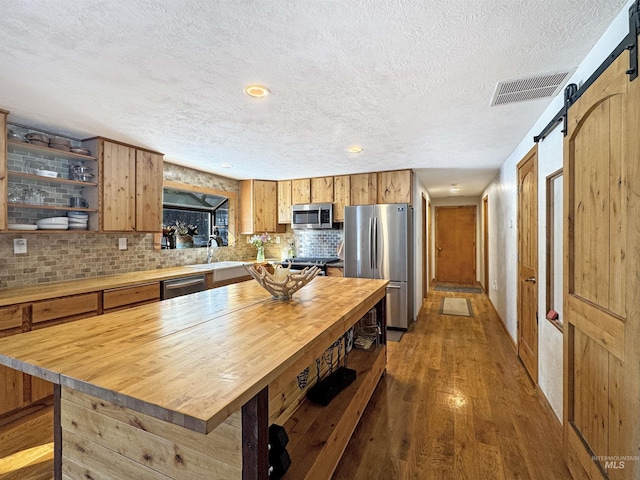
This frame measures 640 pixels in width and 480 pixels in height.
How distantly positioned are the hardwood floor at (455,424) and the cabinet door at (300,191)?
9.14ft

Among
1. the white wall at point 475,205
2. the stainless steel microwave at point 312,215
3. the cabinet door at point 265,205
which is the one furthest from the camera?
the white wall at point 475,205

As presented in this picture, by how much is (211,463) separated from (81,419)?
0.61 m

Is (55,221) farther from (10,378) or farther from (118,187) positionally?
(10,378)

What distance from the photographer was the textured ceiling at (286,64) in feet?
4.33

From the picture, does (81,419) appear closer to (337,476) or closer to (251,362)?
(251,362)

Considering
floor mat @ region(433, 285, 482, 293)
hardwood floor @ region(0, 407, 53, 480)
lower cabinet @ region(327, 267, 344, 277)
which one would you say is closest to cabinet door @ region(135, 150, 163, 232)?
hardwood floor @ region(0, 407, 53, 480)

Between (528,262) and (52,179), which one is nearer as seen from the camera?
(52,179)

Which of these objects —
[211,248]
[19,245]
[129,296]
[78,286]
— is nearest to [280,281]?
[129,296]

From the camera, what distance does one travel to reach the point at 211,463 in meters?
0.97

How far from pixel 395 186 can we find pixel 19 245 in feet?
13.7

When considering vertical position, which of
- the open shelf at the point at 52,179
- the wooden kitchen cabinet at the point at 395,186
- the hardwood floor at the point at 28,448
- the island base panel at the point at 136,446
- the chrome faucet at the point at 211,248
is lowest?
the hardwood floor at the point at 28,448

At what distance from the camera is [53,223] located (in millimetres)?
2756

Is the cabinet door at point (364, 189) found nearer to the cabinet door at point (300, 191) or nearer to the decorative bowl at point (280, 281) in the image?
the cabinet door at point (300, 191)

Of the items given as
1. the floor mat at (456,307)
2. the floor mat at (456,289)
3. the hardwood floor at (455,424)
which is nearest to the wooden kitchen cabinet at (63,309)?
the hardwood floor at (455,424)
